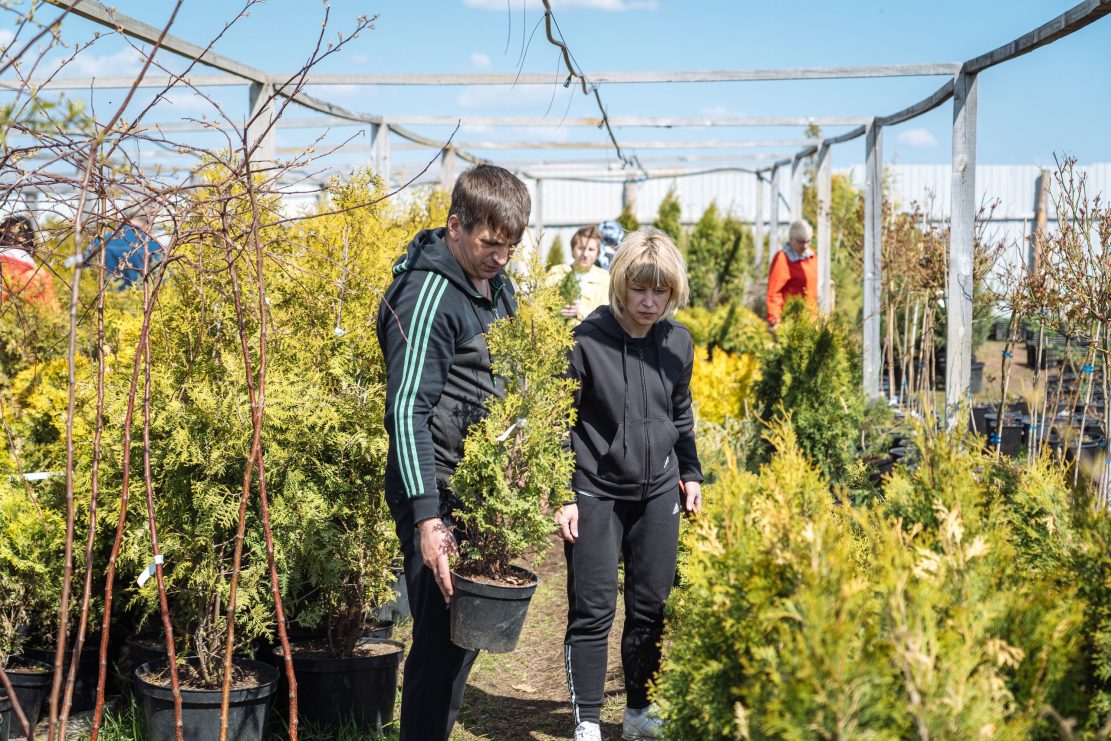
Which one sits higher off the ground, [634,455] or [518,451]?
[518,451]

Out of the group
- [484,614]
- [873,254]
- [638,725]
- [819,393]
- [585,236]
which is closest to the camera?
[484,614]

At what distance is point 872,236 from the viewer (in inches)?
296

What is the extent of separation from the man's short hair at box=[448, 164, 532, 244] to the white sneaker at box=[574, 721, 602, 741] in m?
1.62

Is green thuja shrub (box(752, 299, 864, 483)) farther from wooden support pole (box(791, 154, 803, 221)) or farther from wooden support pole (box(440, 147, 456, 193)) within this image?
wooden support pole (box(791, 154, 803, 221))

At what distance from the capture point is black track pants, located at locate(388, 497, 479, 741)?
271cm

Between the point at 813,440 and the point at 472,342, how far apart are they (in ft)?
12.7

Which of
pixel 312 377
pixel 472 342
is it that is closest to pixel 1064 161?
pixel 472 342

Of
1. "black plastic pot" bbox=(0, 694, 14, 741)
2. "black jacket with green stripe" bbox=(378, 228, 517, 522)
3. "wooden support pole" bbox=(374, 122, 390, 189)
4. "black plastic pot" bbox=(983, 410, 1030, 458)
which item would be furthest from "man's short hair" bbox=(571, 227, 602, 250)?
"black plastic pot" bbox=(0, 694, 14, 741)

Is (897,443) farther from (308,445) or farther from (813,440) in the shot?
(308,445)

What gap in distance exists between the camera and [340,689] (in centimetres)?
351

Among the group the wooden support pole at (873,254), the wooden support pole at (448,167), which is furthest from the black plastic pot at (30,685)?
the wooden support pole at (448,167)

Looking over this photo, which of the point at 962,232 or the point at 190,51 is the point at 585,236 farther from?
the point at 190,51

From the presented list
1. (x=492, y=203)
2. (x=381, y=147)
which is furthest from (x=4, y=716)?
(x=381, y=147)

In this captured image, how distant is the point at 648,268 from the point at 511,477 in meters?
0.91
